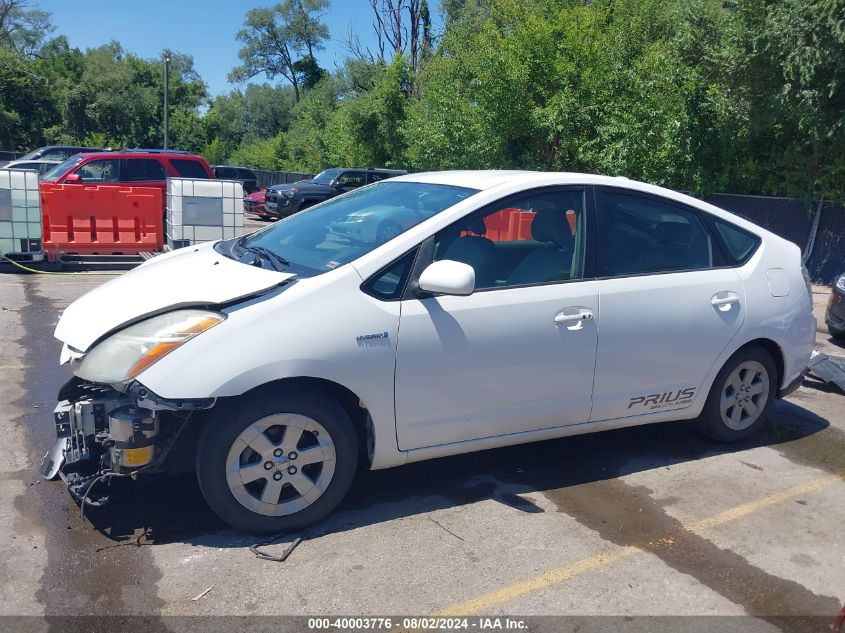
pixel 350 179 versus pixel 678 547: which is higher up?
pixel 350 179

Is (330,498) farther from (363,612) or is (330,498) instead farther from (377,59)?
(377,59)

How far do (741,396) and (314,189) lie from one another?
56.9 ft

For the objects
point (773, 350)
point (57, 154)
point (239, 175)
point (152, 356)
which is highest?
point (57, 154)

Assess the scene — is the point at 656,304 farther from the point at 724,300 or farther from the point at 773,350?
the point at 773,350

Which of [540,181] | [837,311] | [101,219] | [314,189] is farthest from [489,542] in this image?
→ [314,189]

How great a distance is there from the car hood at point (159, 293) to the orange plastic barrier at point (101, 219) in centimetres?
927

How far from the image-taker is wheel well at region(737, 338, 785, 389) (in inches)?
207

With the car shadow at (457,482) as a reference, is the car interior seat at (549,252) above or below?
above

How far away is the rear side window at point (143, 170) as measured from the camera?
50.5ft

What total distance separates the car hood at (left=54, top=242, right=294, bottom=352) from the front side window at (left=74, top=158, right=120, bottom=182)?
466 inches

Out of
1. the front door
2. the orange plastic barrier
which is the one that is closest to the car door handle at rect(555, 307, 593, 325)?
the front door

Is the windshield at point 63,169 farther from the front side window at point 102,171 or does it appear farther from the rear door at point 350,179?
the rear door at point 350,179

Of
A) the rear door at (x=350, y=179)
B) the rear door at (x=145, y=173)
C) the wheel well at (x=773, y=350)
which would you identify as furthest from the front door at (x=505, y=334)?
the rear door at (x=350, y=179)

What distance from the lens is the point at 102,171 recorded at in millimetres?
15188
